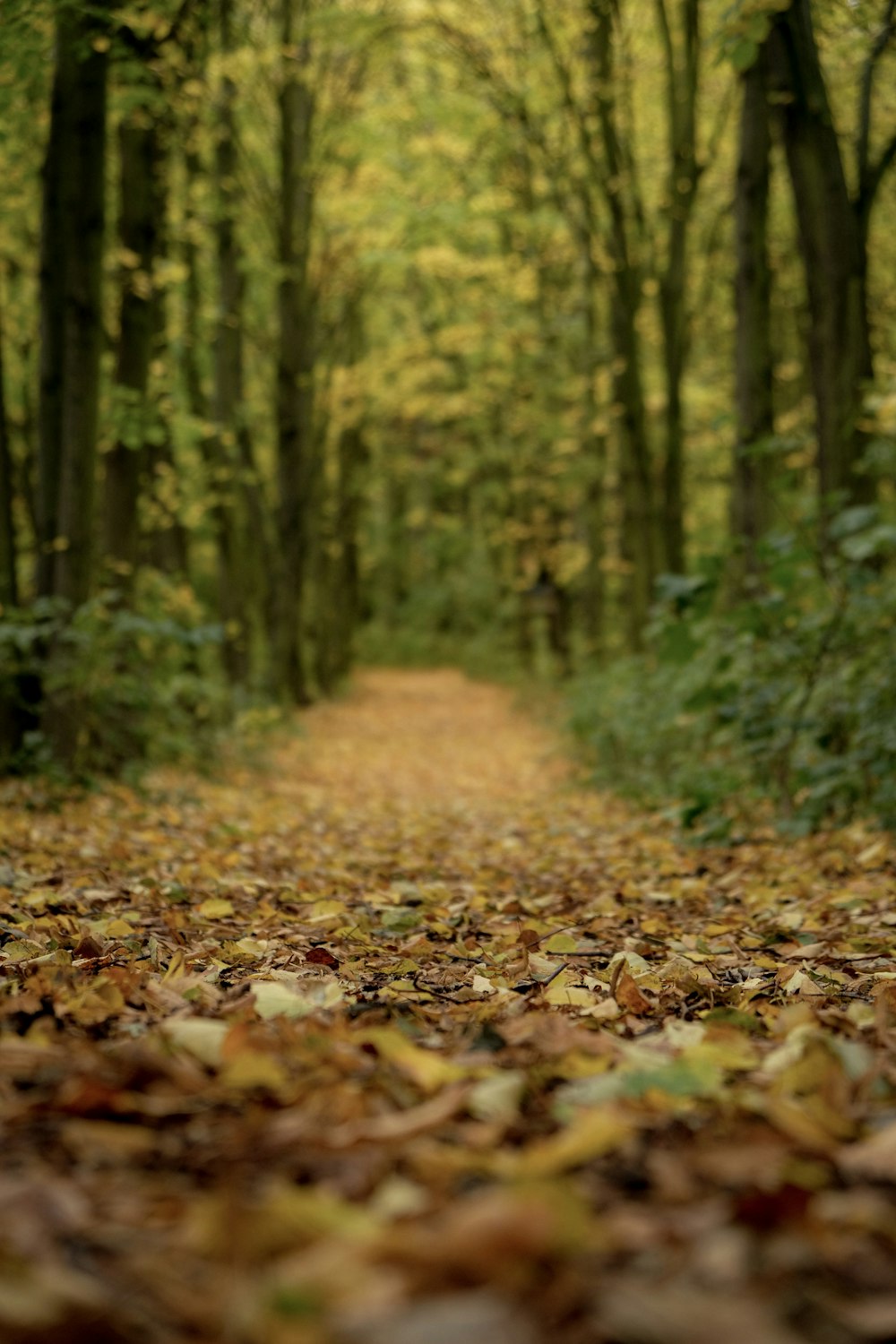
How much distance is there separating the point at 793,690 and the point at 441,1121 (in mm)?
5310

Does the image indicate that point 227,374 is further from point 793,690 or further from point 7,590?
point 793,690

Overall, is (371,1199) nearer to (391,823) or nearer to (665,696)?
(391,823)

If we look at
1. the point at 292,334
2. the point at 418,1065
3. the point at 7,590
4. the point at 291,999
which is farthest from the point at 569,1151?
the point at 292,334

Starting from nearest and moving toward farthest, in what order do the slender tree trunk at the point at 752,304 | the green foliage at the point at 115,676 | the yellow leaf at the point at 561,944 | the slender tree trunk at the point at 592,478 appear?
the yellow leaf at the point at 561,944, the green foliage at the point at 115,676, the slender tree trunk at the point at 752,304, the slender tree trunk at the point at 592,478

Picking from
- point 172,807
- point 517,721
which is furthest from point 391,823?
point 517,721

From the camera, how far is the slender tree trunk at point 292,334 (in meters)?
14.5

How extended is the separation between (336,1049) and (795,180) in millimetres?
6956

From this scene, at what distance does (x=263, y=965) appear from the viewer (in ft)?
9.92

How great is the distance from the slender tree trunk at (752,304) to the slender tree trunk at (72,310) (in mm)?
4543

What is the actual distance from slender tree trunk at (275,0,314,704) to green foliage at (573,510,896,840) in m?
9.01

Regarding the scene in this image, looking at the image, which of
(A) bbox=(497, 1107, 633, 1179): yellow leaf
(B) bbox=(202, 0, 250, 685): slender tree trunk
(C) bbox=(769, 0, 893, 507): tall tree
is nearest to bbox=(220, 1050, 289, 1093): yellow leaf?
(A) bbox=(497, 1107, 633, 1179): yellow leaf

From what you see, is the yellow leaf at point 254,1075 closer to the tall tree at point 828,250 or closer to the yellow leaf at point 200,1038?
the yellow leaf at point 200,1038

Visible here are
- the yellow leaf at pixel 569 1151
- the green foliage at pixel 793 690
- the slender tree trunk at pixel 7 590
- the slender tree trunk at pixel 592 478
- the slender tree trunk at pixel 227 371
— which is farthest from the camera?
the slender tree trunk at pixel 592 478

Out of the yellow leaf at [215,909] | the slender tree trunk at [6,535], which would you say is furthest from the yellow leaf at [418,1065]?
the slender tree trunk at [6,535]
